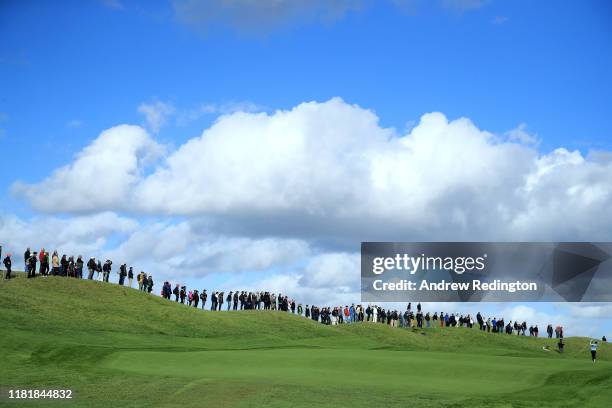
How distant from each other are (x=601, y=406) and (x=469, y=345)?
45.9 m

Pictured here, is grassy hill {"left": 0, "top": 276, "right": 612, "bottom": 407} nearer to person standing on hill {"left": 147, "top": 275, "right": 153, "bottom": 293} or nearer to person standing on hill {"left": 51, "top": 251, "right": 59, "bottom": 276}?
person standing on hill {"left": 51, "top": 251, "right": 59, "bottom": 276}

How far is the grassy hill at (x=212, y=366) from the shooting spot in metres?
27.0

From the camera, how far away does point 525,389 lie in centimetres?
3031

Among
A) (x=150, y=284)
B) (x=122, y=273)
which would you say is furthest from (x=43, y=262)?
(x=150, y=284)

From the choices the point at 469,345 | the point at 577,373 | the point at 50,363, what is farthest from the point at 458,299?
the point at 50,363

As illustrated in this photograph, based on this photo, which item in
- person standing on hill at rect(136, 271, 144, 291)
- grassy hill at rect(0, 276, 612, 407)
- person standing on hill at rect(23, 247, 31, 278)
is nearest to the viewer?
grassy hill at rect(0, 276, 612, 407)

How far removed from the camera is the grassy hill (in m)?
27.0

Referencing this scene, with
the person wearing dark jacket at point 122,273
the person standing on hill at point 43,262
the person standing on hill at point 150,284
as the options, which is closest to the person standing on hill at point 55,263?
the person standing on hill at point 43,262

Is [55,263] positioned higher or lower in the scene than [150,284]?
higher

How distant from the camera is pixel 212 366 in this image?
35125 mm

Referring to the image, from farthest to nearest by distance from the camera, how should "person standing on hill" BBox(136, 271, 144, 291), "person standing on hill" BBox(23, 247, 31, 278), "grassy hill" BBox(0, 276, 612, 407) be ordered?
"person standing on hill" BBox(136, 271, 144, 291) < "person standing on hill" BBox(23, 247, 31, 278) < "grassy hill" BBox(0, 276, 612, 407)

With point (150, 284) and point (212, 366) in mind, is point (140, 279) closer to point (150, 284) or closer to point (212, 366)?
point (150, 284)

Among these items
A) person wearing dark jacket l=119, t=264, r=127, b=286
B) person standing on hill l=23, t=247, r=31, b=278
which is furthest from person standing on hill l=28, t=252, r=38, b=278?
person wearing dark jacket l=119, t=264, r=127, b=286

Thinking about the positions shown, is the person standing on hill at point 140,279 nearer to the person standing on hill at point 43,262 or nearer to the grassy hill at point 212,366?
the grassy hill at point 212,366
